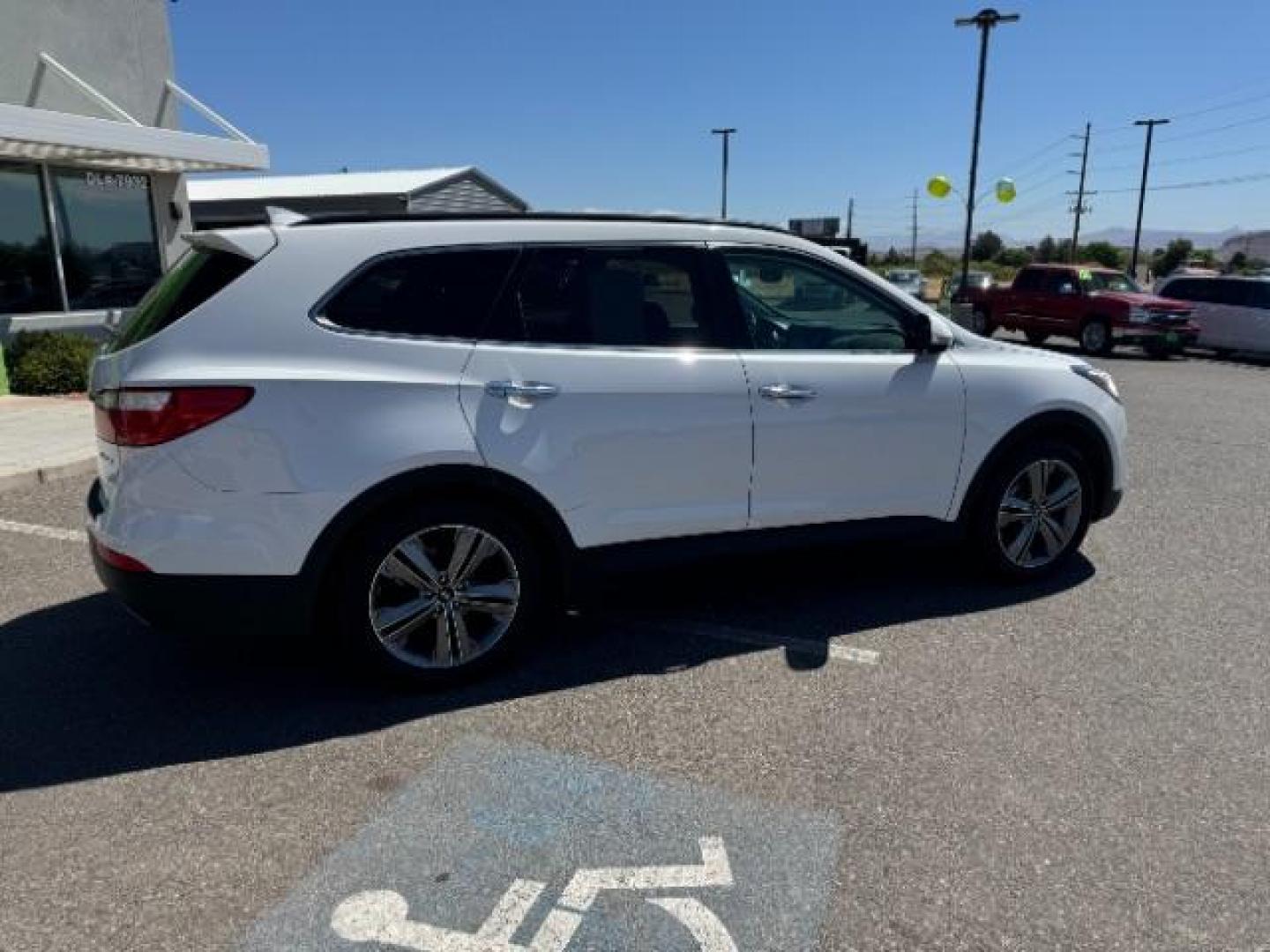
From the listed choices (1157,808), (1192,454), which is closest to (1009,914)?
(1157,808)

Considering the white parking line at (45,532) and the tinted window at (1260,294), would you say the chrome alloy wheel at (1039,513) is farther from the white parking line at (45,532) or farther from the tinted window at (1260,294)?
the tinted window at (1260,294)

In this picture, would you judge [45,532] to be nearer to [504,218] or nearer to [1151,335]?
[504,218]

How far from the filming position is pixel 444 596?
3.62 meters

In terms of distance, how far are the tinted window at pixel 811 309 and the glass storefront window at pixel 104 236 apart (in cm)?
1043

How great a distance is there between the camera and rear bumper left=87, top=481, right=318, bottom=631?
325cm

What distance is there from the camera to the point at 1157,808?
9.51 ft

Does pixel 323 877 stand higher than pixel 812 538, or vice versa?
pixel 812 538

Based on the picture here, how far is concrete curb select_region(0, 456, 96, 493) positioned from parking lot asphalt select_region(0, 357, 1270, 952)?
7.79 feet

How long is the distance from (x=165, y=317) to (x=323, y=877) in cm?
203

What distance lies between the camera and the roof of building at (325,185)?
30844 millimetres

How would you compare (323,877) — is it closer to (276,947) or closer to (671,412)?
(276,947)

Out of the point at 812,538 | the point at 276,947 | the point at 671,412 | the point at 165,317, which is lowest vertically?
the point at 276,947

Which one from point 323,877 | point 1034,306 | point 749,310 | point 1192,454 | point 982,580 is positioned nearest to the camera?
point 323,877

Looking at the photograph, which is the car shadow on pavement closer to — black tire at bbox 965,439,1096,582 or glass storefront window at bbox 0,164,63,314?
black tire at bbox 965,439,1096,582
